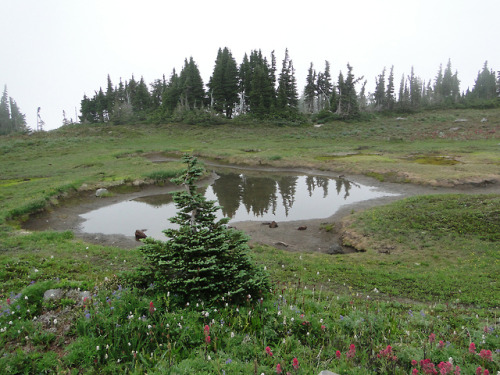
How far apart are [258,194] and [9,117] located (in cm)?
16274

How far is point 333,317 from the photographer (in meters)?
6.68

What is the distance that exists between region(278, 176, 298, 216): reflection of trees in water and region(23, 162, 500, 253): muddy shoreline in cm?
481

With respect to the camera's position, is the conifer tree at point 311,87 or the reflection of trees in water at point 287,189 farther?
the conifer tree at point 311,87

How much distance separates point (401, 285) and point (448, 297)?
150cm

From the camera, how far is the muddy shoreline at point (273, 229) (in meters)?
18.2

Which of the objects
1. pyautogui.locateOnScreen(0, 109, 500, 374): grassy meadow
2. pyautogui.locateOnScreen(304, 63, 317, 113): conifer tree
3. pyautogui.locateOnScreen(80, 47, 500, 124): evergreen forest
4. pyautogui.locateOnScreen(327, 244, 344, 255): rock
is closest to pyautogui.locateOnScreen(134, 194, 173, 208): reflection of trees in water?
pyautogui.locateOnScreen(0, 109, 500, 374): grassy meadow

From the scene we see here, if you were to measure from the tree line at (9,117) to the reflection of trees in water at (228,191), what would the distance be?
12700cm

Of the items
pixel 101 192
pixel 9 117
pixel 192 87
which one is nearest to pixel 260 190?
pixel 101 192

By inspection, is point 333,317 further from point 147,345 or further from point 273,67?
point 273,67

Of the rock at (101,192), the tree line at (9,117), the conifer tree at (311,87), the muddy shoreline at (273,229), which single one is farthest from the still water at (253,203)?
the tree line at (9,117)

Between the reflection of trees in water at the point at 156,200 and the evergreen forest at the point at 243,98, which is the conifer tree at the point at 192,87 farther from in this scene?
the reflection of trees in water at the point at 156,200

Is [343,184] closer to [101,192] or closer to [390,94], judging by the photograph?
[101,192]

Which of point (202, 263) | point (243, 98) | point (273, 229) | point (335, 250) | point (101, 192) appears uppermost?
point (243, 98)

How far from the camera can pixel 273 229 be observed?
2091cm
